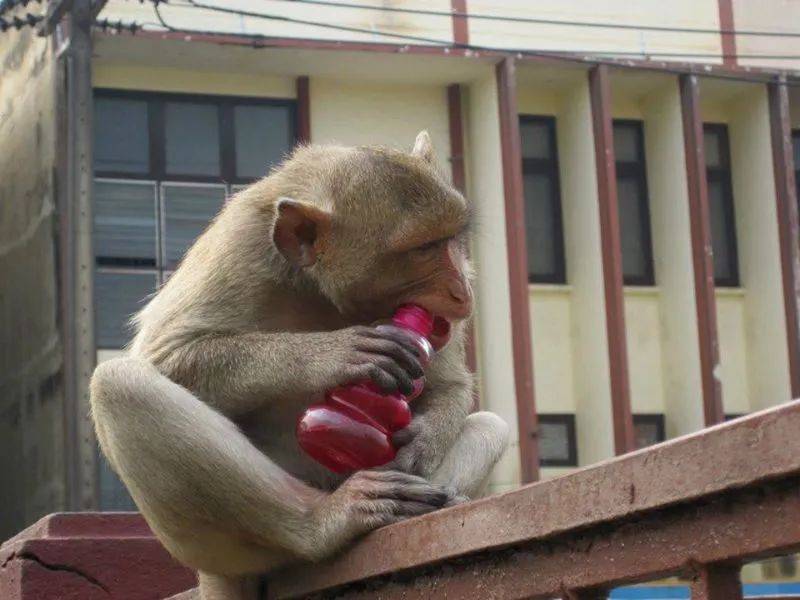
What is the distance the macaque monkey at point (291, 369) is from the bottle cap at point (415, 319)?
3cm

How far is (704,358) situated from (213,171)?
4.87 m

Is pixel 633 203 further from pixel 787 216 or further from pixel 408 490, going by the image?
pixel 408 490

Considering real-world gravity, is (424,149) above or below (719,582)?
above

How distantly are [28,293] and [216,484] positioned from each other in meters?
12.9

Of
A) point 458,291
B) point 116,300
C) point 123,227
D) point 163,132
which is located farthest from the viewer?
point 163,132

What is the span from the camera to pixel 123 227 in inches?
623

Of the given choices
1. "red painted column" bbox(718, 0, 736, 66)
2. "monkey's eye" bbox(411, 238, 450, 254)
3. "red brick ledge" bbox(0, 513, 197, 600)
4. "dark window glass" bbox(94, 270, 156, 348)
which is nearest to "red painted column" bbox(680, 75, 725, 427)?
"red painted column" bbox(718, 0, 736, 66)

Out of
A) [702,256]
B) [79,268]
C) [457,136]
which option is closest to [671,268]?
[702,256]

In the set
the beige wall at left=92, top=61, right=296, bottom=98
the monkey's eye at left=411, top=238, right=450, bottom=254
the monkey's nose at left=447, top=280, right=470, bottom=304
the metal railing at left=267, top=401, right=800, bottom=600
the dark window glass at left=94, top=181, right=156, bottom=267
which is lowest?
the metal railing at left=267, top=401, right=800, bottom=600

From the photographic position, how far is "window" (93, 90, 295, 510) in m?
15.8

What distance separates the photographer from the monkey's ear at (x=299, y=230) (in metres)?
4.09

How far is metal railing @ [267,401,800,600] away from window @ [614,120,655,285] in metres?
14.6

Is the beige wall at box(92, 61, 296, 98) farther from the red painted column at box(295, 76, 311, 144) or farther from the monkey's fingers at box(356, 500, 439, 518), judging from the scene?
the monkey's fingers at box(356, 500, 439, 518)

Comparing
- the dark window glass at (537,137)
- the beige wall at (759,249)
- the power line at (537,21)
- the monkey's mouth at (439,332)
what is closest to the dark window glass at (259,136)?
the power line at (537,21)
